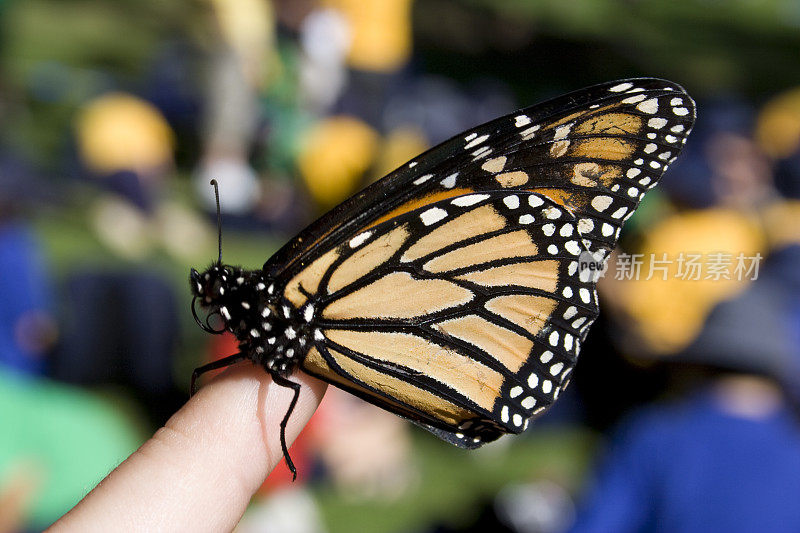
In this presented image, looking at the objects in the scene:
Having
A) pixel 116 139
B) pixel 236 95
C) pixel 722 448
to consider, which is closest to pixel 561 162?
pixel 722 448

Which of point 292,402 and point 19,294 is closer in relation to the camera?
point 292,402

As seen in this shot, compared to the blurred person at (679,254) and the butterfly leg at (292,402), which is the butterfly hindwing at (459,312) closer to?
the butterfly leg at (292,402)

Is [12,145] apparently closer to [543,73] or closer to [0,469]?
[0,469]

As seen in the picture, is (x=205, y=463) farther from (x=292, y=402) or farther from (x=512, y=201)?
(x=512, y=201)

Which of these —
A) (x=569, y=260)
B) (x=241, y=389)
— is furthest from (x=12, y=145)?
(x=569, y=260)

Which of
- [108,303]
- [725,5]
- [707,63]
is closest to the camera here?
[108,303]

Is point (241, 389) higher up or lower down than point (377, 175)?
higher up
